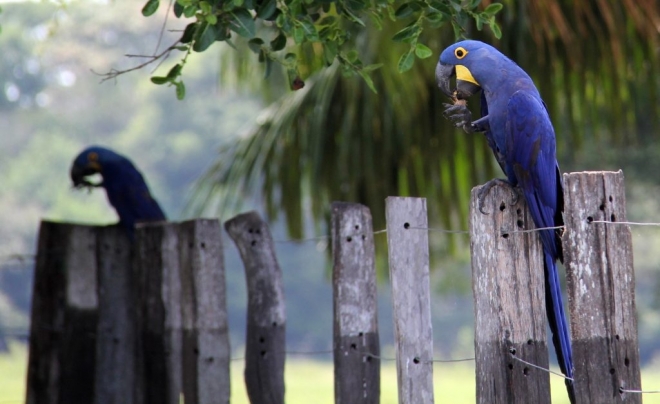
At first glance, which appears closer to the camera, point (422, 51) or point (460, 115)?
point (422, 51)

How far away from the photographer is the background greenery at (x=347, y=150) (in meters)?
3.86

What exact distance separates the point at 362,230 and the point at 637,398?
3.47 feet

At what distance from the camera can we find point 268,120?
14.9 ft

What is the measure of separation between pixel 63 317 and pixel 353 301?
159 cm

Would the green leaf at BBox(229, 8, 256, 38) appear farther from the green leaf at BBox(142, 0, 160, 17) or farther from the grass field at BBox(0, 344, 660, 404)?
the grass field at BBox(0, 344, 660, 404)

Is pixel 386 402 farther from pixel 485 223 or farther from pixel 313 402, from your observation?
pixel 485 223

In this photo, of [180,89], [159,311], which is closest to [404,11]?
[180,89]

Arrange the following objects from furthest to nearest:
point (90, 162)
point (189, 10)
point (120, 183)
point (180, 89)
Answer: point (90, 162)
point (120, 183)
point (180, 89)
point (189, 10)

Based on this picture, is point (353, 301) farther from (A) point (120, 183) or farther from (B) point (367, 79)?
(A) point (120, 183)

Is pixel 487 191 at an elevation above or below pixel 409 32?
below

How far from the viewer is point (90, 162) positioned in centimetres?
460

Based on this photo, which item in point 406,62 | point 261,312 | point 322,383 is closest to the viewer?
point 406,62

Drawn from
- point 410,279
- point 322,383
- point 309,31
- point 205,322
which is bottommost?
point 322,383

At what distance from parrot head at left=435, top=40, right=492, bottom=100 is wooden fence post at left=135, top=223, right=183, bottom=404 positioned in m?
1.23
